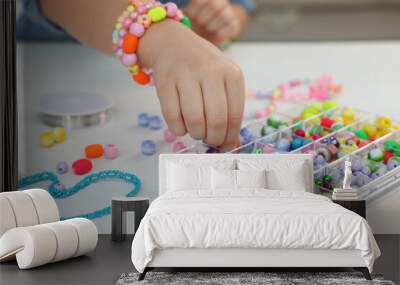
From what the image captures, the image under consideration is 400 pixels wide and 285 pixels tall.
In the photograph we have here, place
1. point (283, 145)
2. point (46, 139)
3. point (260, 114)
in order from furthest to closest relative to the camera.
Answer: point (46, 139) < point (260, 114) < point (283, 145)

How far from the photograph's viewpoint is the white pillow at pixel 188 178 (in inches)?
230

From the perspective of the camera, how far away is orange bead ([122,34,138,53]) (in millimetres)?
5965

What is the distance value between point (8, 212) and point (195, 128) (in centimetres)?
182

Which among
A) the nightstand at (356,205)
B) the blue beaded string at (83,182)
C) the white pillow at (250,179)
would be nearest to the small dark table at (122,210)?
the blue beaded string at (83,182)

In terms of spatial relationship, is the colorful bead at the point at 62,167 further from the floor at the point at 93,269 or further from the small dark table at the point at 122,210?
the floor at the point at 93,269

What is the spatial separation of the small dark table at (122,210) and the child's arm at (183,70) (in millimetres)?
723

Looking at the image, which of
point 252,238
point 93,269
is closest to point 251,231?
point 252,238

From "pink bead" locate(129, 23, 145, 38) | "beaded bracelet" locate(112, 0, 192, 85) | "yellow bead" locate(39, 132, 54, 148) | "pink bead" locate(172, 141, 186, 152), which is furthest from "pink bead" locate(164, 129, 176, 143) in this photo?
"yellow bead" locate(39, 132, 54, 148)

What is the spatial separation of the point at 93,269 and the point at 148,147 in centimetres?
176

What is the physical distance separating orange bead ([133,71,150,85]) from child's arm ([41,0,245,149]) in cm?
12

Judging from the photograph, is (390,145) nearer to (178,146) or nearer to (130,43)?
→ (178,146)

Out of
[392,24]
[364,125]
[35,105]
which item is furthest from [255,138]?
[35,105]

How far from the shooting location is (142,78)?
20.4 ft

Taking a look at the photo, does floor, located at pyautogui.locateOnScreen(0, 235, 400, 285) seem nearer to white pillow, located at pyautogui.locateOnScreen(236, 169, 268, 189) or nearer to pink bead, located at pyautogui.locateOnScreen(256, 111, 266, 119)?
white pillow, located at pyautogui.locateOnScreen(236, 169, 268, 189)
